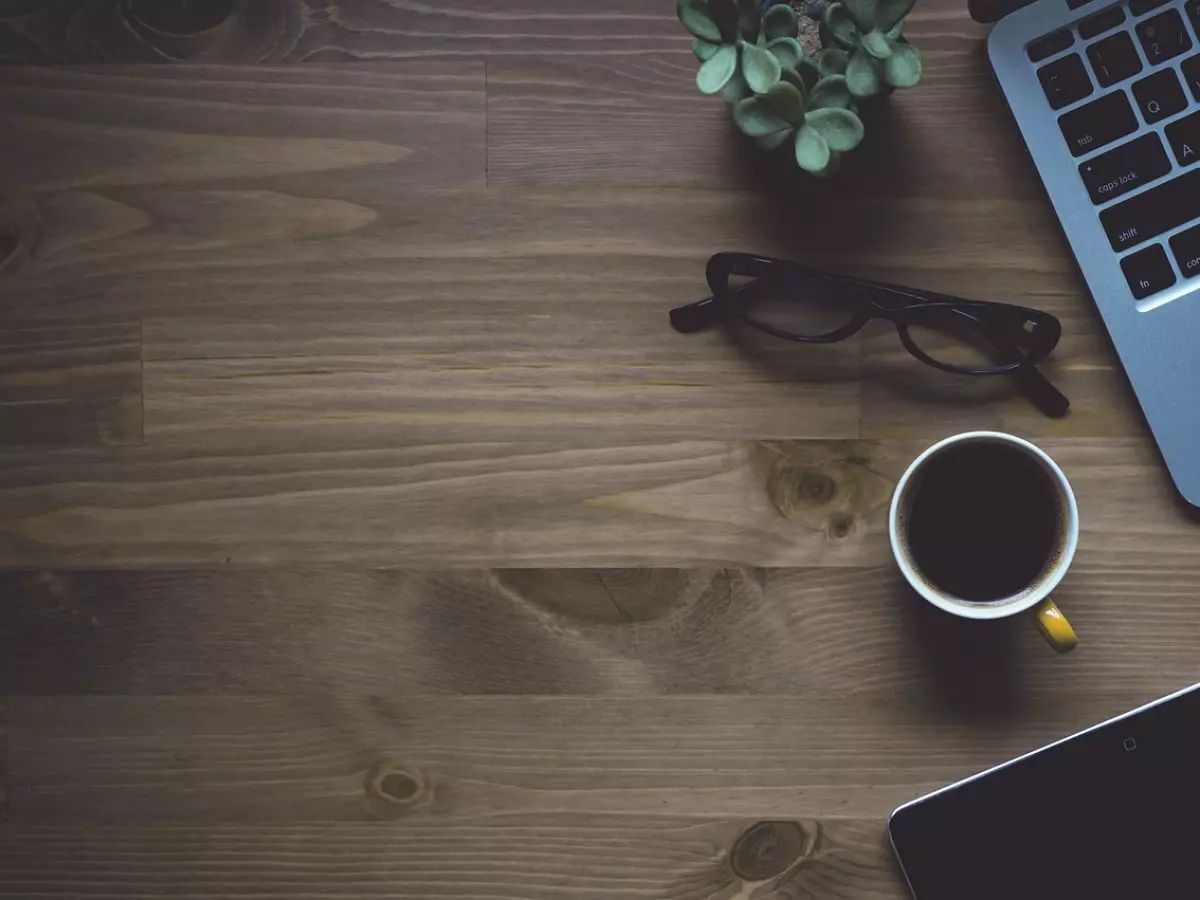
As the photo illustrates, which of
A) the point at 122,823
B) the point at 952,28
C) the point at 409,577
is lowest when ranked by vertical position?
the point at 122,823

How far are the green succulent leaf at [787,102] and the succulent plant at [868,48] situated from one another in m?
0.03

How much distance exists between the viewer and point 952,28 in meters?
0.65

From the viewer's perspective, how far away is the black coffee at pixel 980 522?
0.62 meters

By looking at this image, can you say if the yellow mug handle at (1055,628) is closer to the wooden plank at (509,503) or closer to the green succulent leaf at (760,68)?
the wooden plank at (509,503)

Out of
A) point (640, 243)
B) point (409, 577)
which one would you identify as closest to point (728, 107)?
point (640, 243)

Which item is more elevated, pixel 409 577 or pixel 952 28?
pixel 952 28

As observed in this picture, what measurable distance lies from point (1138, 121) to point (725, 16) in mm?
246

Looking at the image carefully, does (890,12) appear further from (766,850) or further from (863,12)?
(766,850)

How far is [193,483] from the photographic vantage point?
2.19 feet

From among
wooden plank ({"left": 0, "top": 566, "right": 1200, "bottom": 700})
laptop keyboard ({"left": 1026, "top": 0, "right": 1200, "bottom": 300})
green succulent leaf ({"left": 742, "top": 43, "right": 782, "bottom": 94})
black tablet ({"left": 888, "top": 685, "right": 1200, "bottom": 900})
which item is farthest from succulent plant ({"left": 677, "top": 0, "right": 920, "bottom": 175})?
black tablet ({"left": 888, "top": 685, "right": 1200, "bottom": 900})

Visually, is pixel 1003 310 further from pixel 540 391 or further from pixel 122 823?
pixel 122 823

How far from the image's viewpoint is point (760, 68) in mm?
567

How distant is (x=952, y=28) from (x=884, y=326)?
0.58ft

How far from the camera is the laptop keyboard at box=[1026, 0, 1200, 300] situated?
24.4 inches
